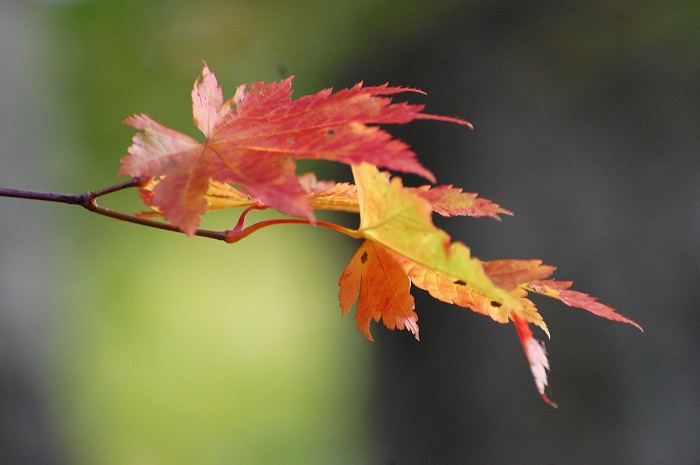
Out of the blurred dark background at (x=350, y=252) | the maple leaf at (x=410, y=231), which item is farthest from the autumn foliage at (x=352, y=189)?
the blurred dark background at (x=350, y=252)

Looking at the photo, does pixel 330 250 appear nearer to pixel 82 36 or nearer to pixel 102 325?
pixel 102 325

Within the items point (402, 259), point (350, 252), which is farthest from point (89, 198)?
point (350, 252)

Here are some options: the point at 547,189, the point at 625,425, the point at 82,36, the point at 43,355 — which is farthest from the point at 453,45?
the point at 82,36

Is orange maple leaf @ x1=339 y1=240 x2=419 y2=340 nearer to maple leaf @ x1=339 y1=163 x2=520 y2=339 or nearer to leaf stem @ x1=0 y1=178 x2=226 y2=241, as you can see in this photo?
maple leaf @ x1=339 y1=163 x2=520 y2=339

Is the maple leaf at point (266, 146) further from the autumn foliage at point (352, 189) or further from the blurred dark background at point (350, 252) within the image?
the blurred dark background at point (350, 252)

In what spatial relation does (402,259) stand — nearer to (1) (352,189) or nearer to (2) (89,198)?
(1) (352,189)
